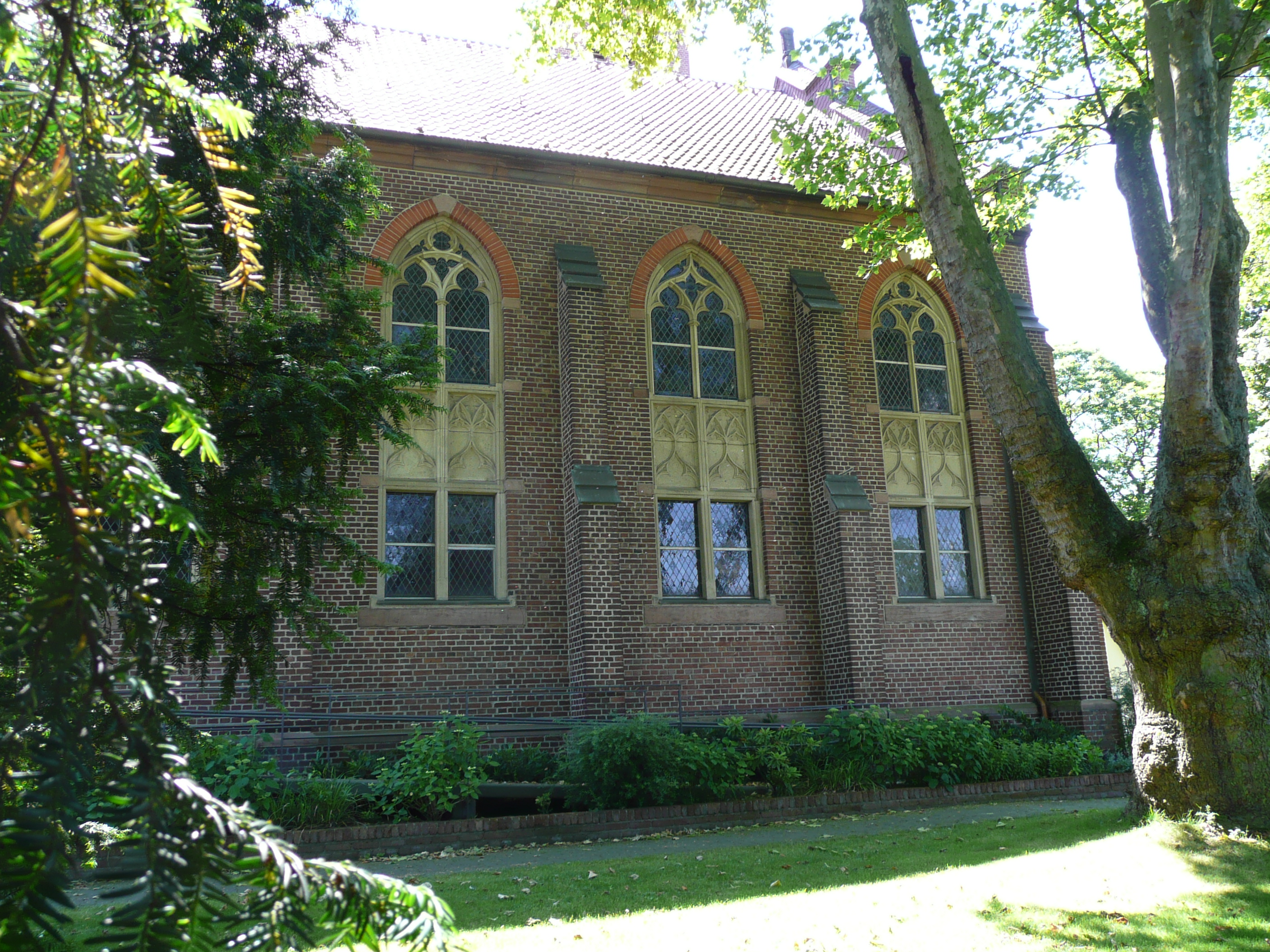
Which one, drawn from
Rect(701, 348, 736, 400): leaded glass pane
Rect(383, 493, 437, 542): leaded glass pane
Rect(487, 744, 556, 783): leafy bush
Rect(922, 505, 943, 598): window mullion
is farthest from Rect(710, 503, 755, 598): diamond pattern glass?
Rect(383, 493, 437, 542): leaded glass pane

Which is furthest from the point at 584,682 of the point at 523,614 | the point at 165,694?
the point at 165,694

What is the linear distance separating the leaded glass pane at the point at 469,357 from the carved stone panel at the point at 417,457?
0.82 meters

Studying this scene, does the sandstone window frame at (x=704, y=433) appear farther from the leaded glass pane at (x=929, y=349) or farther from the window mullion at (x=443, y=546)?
the leaded glass pane at (x=929, y=349)

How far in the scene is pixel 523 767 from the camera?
39.8 ft

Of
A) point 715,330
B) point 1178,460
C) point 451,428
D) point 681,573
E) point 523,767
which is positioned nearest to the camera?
point 1178,460

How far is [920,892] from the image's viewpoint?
21.3ft

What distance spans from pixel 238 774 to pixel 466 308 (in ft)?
25.9

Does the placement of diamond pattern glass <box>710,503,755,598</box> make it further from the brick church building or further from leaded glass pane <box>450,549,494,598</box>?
leaded glass pane <box>450,549,494,598</box>

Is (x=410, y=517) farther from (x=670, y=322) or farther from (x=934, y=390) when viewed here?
(x=934, y=390)

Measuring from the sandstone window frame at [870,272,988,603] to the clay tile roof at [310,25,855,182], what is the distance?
3300 mm

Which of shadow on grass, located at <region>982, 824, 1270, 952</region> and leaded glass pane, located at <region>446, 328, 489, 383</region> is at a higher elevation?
leaded glass pane, located at <region>446, 328, 489, 383</region>

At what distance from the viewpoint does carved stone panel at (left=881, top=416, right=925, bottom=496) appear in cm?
1672

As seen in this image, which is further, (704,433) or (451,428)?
(704,433)

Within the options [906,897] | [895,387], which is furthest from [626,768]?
[895,387]
